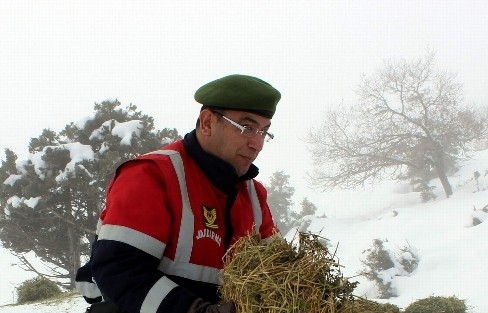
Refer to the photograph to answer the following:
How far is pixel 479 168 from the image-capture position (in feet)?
114

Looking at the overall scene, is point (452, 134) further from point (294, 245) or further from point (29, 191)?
point (294, 245)

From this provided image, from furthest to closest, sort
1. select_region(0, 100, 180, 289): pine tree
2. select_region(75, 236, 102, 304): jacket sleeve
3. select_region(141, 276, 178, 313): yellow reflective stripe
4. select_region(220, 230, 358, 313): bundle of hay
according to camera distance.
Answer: select_region(0, 100, 180, 289): pine tree, select_region(75, 236, 102, 304): jacket sleeve, select_region(141, 276, 178, 313): yellow reflective stripe, select_region(220, 230, 358, 313): bundle of hay

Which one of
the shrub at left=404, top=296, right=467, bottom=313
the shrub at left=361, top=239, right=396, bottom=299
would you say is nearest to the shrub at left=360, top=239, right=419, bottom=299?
the shrub at left=361, top=239, right=396, bottom=299

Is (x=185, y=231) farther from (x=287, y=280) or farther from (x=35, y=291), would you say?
(x=35, y=291)

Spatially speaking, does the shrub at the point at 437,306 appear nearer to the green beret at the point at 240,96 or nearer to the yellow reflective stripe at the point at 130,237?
the green beret at the point at 240,96

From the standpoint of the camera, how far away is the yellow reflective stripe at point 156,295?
2066mm

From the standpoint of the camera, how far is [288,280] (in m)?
1.86

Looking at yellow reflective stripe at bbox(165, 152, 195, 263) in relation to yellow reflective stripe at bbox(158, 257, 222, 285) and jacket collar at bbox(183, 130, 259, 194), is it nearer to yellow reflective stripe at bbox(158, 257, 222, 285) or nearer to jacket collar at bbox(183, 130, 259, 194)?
yellow reflective stripe at bbox(158, 257, 222, 285)

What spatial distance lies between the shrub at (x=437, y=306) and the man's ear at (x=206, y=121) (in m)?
10.1

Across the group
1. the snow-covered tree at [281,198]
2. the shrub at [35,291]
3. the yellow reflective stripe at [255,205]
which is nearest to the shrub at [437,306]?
the yellow reflective stripe at [255,205]

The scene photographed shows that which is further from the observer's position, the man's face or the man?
the man's face

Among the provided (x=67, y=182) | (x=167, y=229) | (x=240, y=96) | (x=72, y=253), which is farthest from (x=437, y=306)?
(x=72, y=253)

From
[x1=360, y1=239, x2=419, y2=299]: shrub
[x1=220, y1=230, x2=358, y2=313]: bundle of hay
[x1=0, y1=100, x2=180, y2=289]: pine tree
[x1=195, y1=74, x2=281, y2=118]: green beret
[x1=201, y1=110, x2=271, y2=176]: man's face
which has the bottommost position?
[x1=220, y1=230, x2=358, y2=313]: bundle of hay

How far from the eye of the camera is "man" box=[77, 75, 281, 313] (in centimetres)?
208
